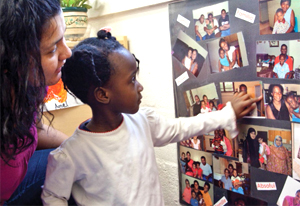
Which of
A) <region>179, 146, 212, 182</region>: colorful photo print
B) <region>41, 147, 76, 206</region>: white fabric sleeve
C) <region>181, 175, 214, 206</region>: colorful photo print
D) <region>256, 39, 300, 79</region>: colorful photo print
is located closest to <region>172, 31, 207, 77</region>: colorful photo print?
<region>256, 39, 300, 79</region>: colorful photo print

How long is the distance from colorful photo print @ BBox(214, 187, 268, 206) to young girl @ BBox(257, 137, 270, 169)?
0.14m

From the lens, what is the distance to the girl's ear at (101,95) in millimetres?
980

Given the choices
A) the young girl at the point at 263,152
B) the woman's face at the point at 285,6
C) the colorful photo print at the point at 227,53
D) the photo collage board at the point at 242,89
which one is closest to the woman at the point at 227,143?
the photo collage board at the point at 242,89

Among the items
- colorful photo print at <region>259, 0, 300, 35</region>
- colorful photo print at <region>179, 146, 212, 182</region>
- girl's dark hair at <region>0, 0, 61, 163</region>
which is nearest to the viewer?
girl's dark hair at <region>0, 0, 61, 163</region>

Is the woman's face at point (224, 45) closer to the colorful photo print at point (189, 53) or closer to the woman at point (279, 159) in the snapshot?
the colorful photo print at point (189, 53)

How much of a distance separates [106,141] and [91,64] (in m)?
0.25

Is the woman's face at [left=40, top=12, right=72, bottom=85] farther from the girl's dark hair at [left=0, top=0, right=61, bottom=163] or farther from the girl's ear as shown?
the girl's ear

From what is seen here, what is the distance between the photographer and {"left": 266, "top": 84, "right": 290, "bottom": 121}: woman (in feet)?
3.09

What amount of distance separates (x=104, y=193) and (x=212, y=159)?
0.45 m

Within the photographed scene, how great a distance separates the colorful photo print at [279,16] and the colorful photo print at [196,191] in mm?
642

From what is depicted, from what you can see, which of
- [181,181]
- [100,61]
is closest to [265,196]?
[181,181]

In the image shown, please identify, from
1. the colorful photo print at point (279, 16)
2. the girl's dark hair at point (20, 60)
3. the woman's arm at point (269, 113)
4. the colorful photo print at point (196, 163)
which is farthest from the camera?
the colorful photo print at point (196, 163)

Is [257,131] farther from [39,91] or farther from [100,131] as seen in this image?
[39,91]

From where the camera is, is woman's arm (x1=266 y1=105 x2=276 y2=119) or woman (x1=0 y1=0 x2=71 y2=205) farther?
woman's arm (x1=266 y1=105 x2=276 y2=119)
